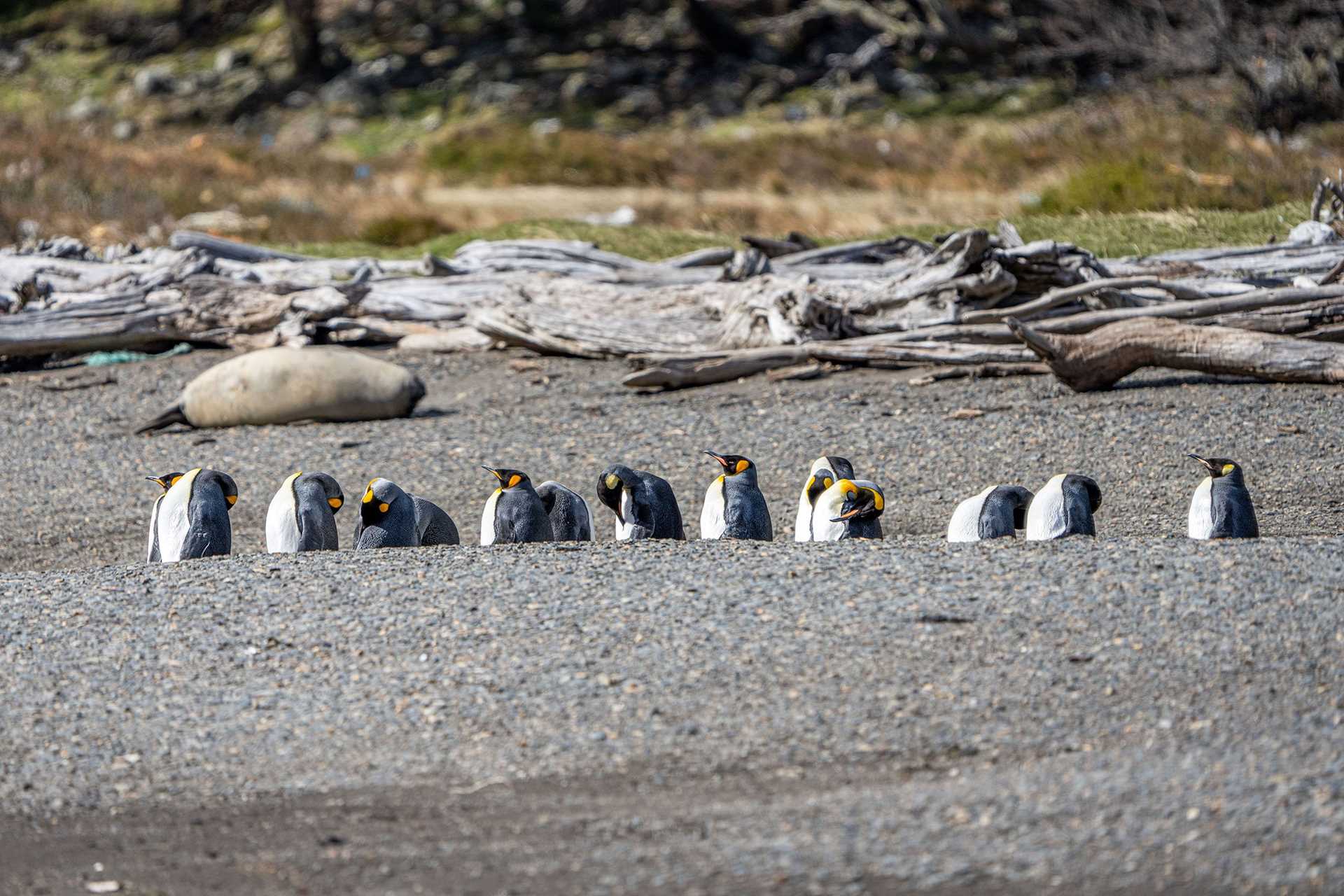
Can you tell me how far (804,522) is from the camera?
6668mm

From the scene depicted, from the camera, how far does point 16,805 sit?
3707mm

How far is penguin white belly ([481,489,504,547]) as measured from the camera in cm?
641

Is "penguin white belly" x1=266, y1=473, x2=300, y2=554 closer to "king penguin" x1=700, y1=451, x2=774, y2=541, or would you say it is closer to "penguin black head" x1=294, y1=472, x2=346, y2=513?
"penguin black head" x1=294, y1=472, x2=346, y2=513

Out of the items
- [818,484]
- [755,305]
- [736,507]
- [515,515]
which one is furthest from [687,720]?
[755,305]

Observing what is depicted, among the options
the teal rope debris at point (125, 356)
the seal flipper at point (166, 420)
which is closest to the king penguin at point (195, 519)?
the seal flipper at point (166, 420)

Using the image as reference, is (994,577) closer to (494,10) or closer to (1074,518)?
(1074,518)

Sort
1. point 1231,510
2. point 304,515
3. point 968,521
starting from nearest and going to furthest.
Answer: point 1231,510 → point 968,521 → point 304,515

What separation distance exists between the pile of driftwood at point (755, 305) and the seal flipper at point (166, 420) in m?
1.35

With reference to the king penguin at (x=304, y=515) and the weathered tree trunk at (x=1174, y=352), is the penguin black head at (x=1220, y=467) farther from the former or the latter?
the king penguin at (x=304, y=515)

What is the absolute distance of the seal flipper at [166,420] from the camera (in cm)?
918

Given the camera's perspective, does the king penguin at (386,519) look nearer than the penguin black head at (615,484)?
Yes

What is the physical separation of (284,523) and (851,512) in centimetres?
260

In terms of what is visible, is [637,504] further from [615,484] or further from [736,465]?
[736,465]

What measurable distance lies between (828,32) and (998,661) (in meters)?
28.5
